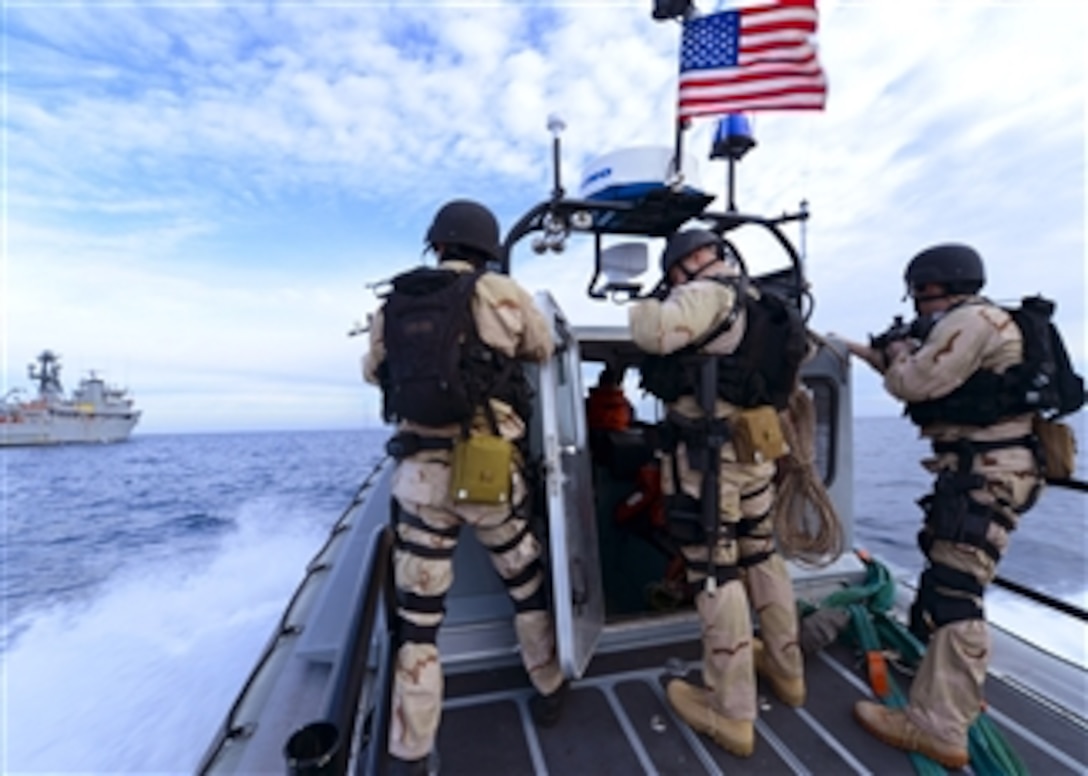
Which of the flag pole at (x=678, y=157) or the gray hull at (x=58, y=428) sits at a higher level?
the flag pole at (x=678, y=157)

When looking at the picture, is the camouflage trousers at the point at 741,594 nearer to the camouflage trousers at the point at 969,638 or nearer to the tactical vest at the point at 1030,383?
the camouflage trousers at the point at 969,638

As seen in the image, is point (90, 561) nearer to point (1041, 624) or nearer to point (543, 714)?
point (543, 714)

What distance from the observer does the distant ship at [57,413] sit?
36.5 metres

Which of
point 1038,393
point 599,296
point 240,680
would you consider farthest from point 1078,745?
point 240,680

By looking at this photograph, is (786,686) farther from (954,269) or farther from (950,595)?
(954,269)

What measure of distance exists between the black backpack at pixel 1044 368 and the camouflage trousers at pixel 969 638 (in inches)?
8.5

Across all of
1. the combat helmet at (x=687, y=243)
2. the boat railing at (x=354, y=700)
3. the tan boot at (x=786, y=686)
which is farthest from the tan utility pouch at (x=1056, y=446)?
the boat railing at (x=354, y=700)

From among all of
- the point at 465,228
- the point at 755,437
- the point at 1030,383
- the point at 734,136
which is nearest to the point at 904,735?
the point at 755,437

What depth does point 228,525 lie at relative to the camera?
33.7ft

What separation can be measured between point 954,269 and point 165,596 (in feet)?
26.7

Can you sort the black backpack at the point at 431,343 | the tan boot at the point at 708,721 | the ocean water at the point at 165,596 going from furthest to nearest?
the ocean water at the point at 165,596
the tan boot at the point at 708,721
the black backpack at the point at 431,343

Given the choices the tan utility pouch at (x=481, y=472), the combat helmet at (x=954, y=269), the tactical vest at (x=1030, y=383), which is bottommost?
the tan utility pouch at (x=481, y=472)

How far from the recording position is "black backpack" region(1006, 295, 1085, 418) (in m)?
1.87

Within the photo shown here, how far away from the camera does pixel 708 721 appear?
2033 millimetres
